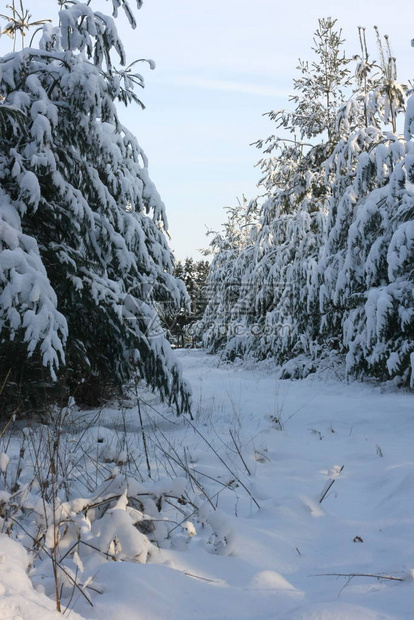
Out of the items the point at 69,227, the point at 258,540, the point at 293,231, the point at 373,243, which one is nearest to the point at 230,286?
the point at 293,231

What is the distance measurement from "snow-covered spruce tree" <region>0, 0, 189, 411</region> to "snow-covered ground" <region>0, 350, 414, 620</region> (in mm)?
831

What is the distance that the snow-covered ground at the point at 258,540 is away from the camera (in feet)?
5.64

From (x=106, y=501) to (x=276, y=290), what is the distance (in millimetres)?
10411

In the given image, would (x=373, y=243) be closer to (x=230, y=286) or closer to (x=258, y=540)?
(x=258, y=540)

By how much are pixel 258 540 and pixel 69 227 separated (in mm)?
3486

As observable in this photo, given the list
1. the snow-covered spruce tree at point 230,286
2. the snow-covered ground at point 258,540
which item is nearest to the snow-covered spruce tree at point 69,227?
the snow-covered ground at point 258,540

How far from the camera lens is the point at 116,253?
551cm

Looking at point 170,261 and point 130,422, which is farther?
point 170,261

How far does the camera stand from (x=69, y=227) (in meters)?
5.01

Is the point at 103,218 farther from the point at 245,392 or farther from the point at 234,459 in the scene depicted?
the point at 245,392

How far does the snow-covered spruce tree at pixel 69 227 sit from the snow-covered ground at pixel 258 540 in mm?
831

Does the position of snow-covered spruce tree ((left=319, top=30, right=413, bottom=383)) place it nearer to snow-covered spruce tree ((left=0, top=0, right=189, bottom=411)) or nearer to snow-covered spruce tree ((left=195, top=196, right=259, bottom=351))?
snow-covered spruce tree ((left=0, top=0, right=189, bottom=411))

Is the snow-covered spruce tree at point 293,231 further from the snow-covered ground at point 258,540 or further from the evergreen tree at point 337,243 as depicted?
the snow-covered ground at point 258,540

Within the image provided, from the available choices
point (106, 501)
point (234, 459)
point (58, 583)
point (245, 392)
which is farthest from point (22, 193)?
point (245, 392)
